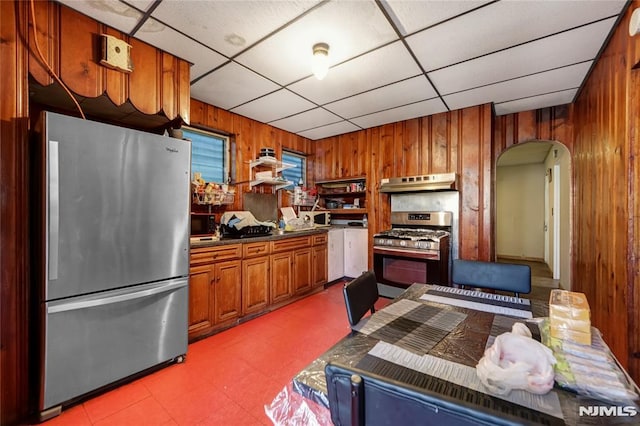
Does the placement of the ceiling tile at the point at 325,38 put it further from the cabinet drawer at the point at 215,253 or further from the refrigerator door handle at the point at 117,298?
the refrigerator door handle at the point at 117,298

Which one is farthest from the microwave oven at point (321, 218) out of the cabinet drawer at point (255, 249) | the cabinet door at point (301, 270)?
the cabinet drawer at point (255, 249)

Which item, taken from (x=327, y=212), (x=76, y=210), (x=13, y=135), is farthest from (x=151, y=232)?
(x=327, y=212)

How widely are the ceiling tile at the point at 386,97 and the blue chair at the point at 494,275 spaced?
74.2 inches

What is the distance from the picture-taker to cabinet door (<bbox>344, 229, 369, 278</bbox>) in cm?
432

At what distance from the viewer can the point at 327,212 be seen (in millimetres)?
4668

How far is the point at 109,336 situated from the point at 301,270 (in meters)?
2.15

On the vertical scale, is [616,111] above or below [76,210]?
above

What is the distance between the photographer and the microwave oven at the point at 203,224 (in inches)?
117

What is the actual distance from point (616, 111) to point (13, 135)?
3.94 meters

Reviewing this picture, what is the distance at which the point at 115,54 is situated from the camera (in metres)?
1.89

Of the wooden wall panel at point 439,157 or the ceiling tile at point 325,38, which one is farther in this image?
the wooden wall panel at point 439,157

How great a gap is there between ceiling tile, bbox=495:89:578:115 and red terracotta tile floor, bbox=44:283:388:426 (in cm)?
333

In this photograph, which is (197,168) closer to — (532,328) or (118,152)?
(118,152)

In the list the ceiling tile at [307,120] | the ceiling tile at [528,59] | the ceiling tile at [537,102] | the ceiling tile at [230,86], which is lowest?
the ceiling tile at [528,59]
